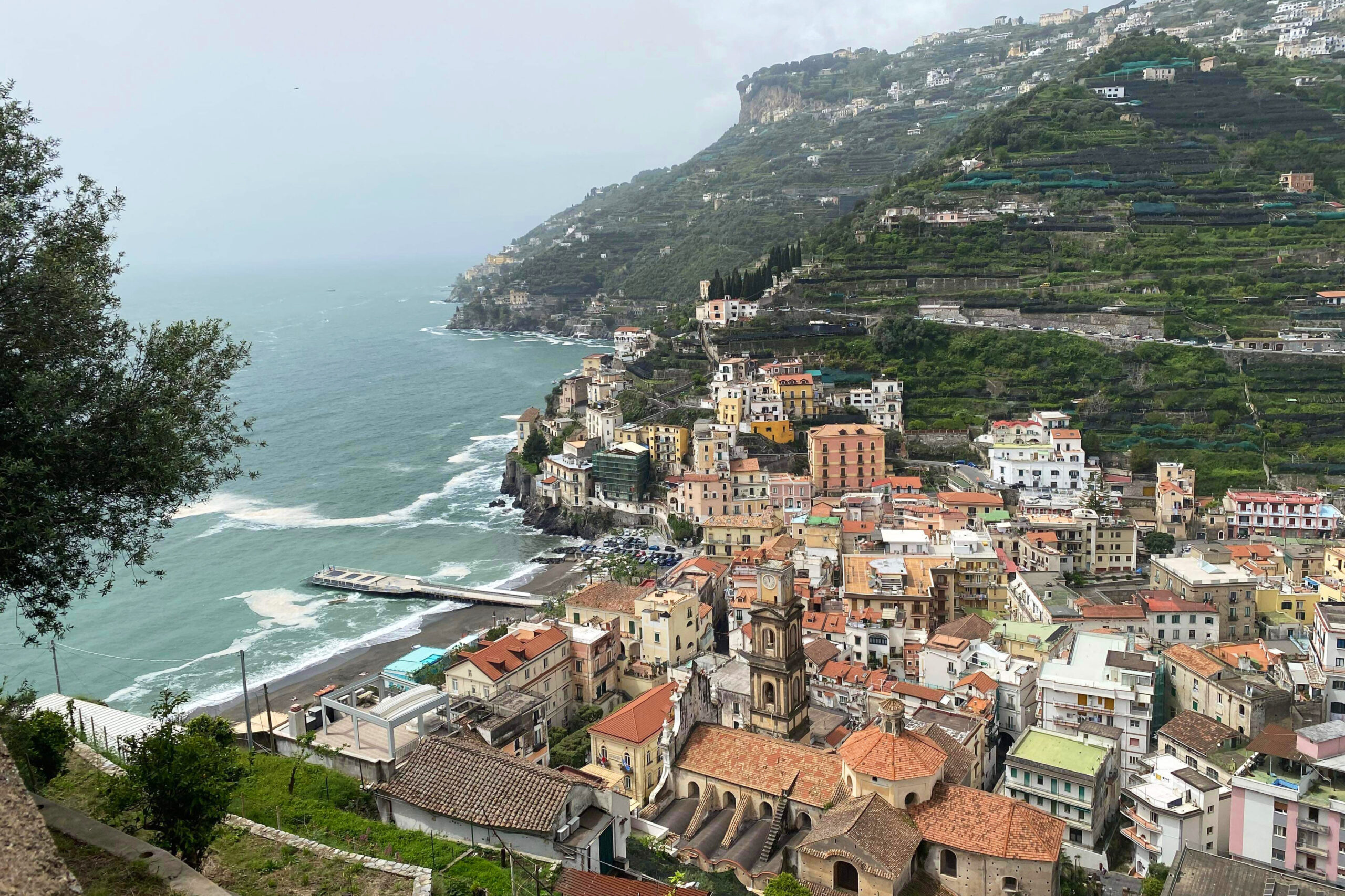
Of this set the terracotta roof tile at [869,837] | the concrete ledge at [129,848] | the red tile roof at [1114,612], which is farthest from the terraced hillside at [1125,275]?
the concrete ledge at [129,848]

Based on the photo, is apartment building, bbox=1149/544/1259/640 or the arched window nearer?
the arched window

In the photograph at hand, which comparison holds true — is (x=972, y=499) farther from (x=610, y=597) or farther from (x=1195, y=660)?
(x=610, y=597)

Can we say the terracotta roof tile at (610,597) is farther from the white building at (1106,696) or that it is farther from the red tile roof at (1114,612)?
the red tile roof at (1114,612)

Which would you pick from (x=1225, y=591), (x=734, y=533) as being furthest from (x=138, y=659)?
(x=1225, y=591)

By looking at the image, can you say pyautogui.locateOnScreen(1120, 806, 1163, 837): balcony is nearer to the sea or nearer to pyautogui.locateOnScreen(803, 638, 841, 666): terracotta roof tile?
pyautogui.locateOnScreen(803, 638, 841, 666): terracotta roof tile

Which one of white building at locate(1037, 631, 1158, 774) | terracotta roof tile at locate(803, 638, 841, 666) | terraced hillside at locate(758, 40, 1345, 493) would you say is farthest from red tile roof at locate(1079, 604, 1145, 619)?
terraced hillside at locate(758, 40, 1345, 493)

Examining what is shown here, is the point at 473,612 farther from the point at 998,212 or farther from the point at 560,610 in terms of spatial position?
the point at 998,212
